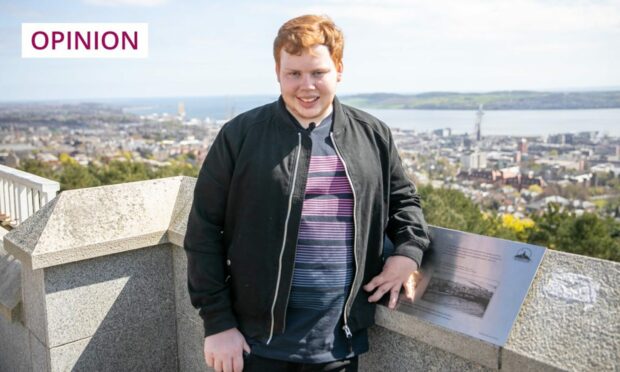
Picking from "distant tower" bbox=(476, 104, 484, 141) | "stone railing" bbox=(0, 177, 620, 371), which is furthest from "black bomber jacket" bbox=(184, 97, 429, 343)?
"distant tower" bbox=(476, 104, 484, 141)

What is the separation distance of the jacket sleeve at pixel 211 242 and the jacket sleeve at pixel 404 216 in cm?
57

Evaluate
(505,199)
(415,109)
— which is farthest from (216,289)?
(415,109)

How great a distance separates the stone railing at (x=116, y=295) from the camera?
2.22 meters

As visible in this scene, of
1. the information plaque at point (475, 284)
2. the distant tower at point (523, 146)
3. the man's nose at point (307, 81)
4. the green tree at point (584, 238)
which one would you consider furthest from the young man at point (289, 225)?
the distant tower at point (523, 146)

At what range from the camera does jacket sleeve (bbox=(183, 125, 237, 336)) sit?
195 cm

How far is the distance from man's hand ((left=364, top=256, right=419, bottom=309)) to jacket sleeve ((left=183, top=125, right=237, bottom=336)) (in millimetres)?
468

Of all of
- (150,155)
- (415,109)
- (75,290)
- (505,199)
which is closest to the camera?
(75,290)

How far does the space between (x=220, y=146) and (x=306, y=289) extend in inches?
20.4

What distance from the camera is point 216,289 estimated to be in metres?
1.95

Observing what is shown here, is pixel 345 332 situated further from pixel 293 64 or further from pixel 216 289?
pixel 293 64

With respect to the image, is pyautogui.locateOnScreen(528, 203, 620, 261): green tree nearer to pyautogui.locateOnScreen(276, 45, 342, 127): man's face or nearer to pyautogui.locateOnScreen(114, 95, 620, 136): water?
pyautogui.locateOnScreen(276, 45, 342, 127): man's face

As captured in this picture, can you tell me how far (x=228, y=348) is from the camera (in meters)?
1.95

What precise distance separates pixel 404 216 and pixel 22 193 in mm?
4416

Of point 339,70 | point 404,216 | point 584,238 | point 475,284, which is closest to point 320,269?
point 404,216
